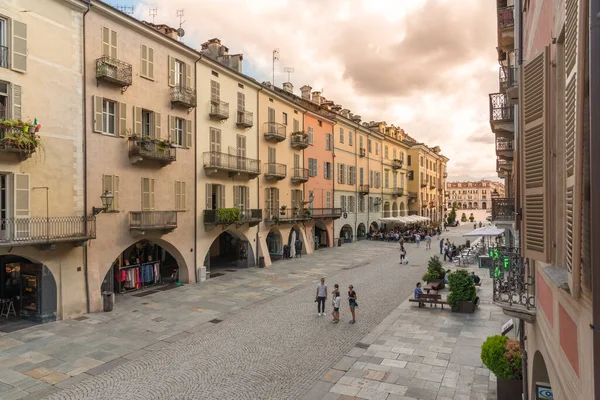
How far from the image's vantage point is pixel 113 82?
19109 mm

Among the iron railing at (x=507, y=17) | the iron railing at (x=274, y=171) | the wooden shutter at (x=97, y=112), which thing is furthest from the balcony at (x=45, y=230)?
the iron railing at (x=507, y=17)

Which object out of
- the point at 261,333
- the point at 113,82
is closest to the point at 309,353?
the point at 261,333

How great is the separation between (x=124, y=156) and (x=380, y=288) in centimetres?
1593

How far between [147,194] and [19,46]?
868 cm

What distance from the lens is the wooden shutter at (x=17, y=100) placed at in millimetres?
15165

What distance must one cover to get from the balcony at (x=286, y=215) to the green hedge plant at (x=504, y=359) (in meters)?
23.3

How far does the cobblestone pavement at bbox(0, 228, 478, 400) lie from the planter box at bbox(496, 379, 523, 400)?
4799 millimetres

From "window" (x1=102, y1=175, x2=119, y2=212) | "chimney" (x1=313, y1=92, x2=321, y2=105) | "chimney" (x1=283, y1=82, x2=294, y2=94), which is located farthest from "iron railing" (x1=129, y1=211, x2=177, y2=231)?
"chimney" (x1=313, y1=92, x2=321, y2=105)

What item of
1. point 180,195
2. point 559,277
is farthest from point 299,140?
point 559,277

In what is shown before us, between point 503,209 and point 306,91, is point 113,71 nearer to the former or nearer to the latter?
point 503,209

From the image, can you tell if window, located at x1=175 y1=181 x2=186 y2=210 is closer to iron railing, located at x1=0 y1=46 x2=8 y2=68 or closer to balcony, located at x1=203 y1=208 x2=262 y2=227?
balcony, located at x1=203 y1=208 x2=262 y2=227

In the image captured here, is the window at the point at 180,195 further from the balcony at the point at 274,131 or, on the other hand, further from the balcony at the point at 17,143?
the balcony at the point at 274,131

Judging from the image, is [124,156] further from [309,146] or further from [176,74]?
[309,146]

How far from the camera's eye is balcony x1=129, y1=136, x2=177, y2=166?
1999 centimetres
